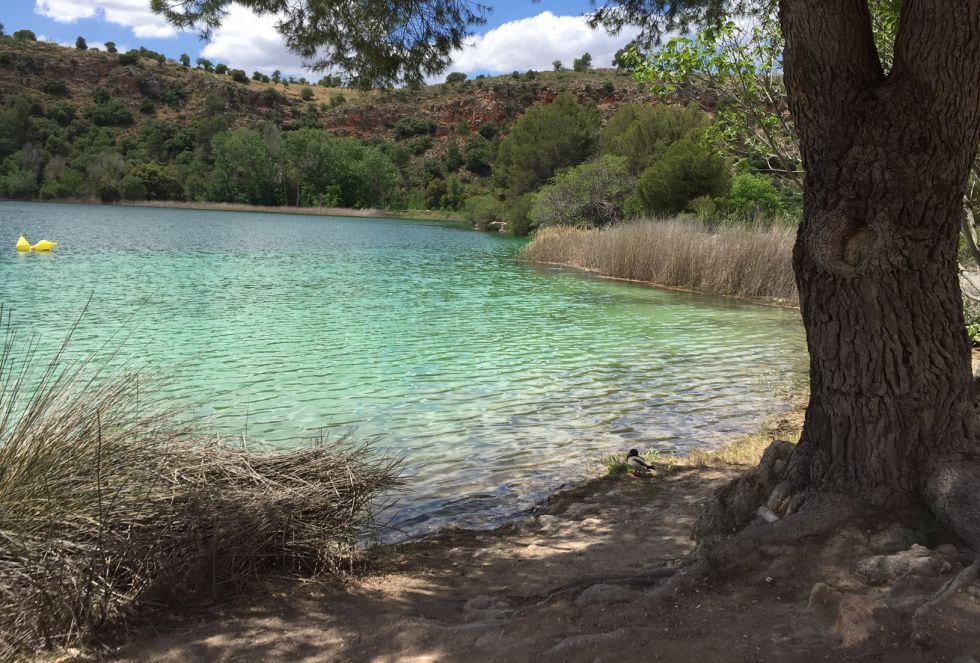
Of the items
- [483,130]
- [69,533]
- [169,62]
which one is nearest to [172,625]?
[69,533]

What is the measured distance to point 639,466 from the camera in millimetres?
5902

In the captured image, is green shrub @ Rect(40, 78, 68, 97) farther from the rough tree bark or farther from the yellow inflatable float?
the rough tree bark

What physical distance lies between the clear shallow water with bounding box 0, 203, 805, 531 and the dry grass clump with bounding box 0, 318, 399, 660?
4.19 feet

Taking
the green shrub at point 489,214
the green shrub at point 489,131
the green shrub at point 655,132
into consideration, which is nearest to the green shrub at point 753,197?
the green shrub at point 655,132

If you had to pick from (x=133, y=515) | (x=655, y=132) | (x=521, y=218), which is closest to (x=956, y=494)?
(x=133, y=515)

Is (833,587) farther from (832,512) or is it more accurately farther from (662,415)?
(662,415)

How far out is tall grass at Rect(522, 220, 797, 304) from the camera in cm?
1881

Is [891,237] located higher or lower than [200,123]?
lower

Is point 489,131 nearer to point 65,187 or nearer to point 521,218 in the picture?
point 65,187

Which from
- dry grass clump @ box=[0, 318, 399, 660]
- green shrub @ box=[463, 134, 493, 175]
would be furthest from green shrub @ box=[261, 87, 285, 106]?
dry grass clump @ box=[0, 318, 399, 660]

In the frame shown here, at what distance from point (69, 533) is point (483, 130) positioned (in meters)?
106

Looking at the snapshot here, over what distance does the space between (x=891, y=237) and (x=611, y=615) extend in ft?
6.08

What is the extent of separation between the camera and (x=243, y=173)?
8594 centimetres

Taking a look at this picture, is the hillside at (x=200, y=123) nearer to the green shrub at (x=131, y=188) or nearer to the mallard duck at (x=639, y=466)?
the green shrub at (x=131, y=188)
